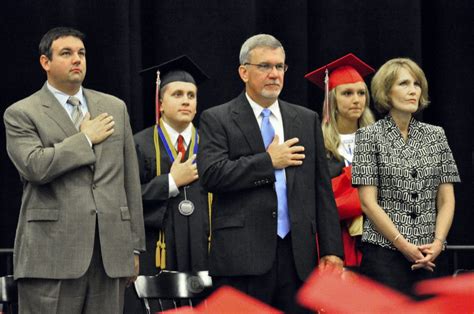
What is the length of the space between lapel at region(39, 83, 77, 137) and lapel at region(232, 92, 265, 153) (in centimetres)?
65

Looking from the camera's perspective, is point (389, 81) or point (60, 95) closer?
point (60, 95)

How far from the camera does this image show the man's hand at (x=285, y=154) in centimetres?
369

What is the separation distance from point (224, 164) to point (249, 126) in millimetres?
204

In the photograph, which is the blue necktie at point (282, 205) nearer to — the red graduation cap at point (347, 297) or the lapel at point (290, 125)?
the lapel at point (290, 125)

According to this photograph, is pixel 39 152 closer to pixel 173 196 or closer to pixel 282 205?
pixel 282 205

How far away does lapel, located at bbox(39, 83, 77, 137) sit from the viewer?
3834 millimetres

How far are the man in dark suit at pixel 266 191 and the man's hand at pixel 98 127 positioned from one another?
1.24ft

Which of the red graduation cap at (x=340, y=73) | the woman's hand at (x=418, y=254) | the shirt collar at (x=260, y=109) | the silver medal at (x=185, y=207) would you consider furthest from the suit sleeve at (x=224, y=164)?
the red graduation cap at (x=340, y=73)

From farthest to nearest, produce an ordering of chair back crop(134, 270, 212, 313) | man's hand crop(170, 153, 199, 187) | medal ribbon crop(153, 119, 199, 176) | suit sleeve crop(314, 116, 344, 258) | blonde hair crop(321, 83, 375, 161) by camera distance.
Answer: medal ribbon crop(153, 119, 199, 176) < man's hand crop(170, 153, 199, 187) < blonde hair crop(321, 83, 375, 161) < suit sleeve crop(314, 116, 344, 258) < chair back crop(134, 270, 212, 313)

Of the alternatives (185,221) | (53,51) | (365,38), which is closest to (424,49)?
(365,38)

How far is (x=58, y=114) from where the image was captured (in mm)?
3842

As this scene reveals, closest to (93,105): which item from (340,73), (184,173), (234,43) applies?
(184,173)

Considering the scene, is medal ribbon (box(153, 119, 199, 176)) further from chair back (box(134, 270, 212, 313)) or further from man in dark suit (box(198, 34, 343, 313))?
chair back (box(134, 270, 212, 313))

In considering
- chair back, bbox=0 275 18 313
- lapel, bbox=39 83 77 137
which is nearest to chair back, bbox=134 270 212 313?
chair back, bbox=0 275 18 313
